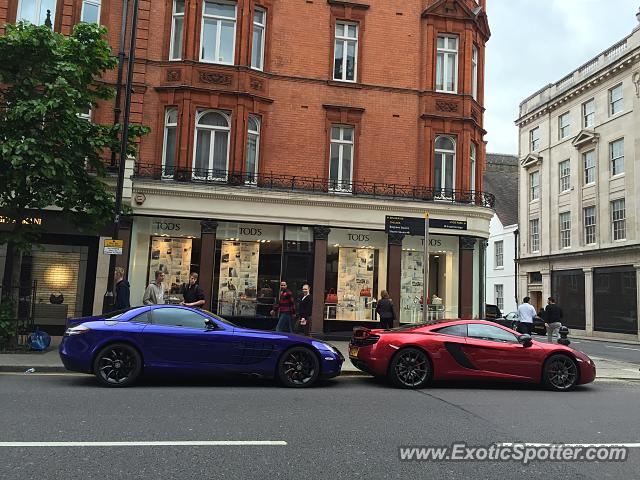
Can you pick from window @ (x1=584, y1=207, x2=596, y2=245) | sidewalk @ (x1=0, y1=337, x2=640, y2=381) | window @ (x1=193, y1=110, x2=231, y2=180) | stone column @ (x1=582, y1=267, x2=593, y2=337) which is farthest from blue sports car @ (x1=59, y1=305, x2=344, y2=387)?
window @ (x1=584, y1=207, x2=596, y2=245)

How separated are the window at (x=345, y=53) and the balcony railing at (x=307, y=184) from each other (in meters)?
3.65

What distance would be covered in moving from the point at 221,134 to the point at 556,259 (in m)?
27.3

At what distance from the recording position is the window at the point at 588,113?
34531mm

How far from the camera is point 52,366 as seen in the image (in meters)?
10.3

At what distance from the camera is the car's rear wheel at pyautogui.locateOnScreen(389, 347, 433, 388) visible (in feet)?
31.7

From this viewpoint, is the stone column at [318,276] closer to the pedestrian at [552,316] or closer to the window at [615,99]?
the pedestrian at [552,316]

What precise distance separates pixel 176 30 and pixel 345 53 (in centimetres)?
542

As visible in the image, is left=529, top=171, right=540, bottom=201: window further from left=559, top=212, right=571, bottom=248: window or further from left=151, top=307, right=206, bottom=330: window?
left=151, top=307, right=206, bottom=330: window

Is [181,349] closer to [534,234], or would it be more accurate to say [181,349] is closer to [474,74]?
[474,74]

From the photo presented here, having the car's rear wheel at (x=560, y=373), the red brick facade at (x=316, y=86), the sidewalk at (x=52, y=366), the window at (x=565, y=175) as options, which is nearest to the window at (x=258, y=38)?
the red brick facade at (x=316, y=86)

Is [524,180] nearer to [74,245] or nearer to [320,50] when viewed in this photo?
[320,50]

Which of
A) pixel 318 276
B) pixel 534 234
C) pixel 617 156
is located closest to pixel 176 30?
pixel 318 276

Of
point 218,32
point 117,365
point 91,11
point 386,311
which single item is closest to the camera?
point 117,365

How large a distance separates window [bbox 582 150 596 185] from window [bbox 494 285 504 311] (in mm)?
12369
